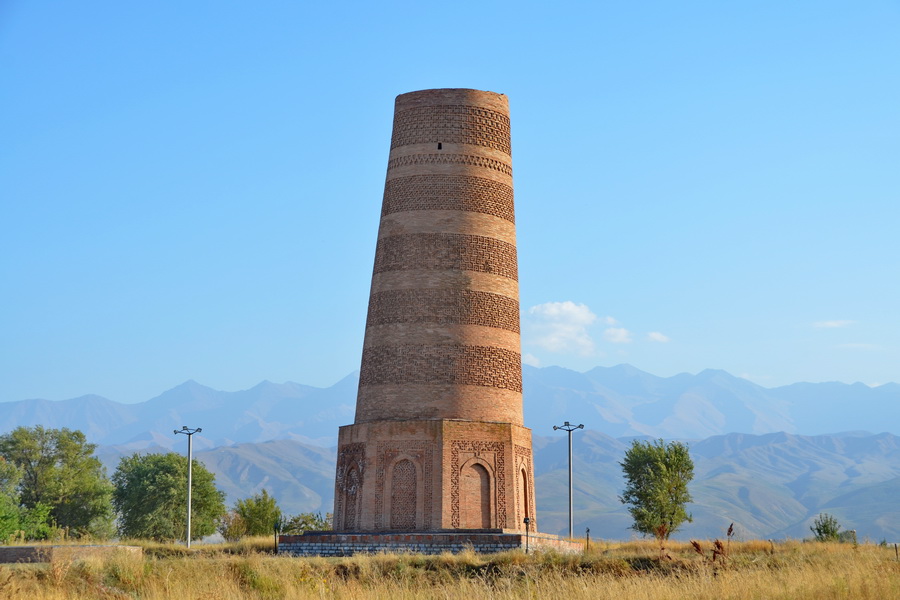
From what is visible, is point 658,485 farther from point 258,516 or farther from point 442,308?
point 442,308

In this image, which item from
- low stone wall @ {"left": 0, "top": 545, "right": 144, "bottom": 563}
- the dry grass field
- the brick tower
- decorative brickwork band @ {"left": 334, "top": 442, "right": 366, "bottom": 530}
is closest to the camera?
the dry grass field

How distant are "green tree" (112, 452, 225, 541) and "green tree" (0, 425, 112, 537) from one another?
47.5 inches

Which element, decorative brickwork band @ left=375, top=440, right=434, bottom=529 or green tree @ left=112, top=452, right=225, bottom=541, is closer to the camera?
decorative brickwork band @ left=375, top=440, right=434, bottom=529

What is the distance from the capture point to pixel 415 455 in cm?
3425

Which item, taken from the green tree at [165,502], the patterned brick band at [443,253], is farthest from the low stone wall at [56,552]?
the green tree at [165,502]

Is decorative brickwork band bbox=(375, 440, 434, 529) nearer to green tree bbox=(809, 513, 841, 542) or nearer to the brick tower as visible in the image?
the brick tower

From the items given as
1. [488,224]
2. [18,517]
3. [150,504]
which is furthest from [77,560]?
[150,504]

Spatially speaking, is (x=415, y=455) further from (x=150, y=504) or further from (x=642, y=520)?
(x=150, y=504)

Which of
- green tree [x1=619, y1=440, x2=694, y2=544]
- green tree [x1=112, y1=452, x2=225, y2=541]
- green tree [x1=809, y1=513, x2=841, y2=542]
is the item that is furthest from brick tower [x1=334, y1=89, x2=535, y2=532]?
green tree [x1=112, y1=452, x2=225, y2=541]

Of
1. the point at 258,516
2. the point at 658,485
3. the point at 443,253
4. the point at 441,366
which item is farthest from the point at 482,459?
the point at 258,516

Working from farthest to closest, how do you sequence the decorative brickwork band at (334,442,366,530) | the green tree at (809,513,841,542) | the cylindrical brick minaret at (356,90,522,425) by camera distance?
the green tree at (809,513,841,542)
the decorative brickwork band at (334,442,366,530)
the cylindrical brick minaret at (356,90,522,425)

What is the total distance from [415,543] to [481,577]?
8818 millimetres

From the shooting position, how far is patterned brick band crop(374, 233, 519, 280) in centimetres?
3558

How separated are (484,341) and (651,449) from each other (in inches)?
803
